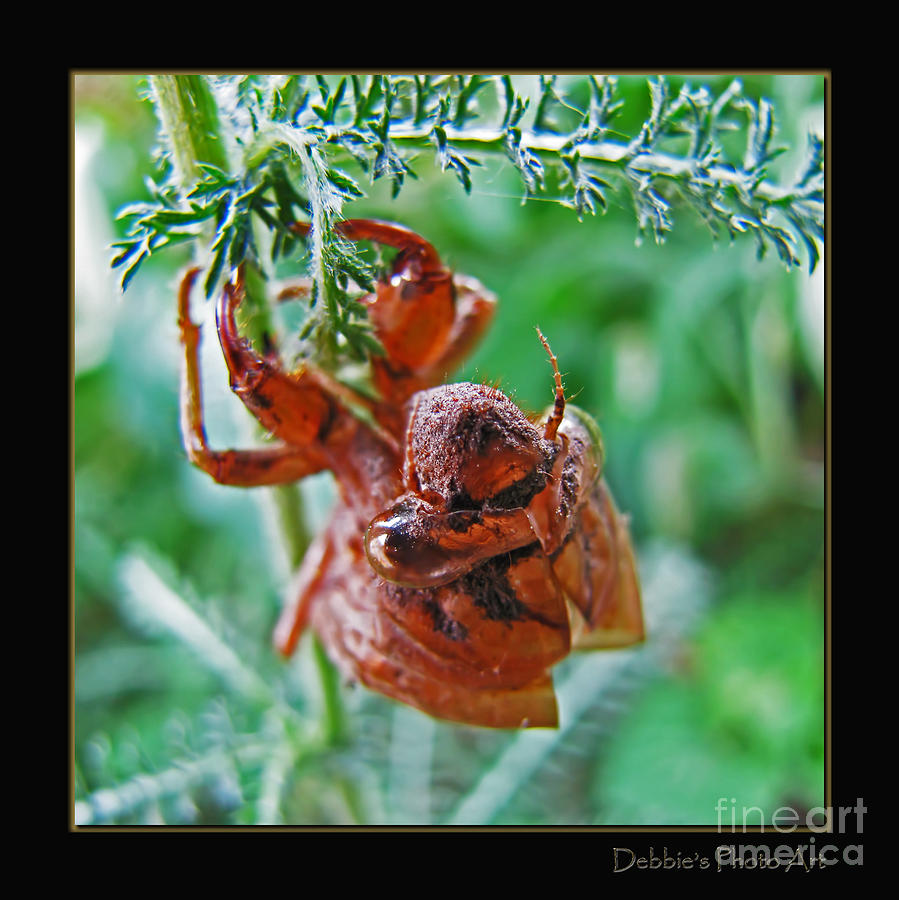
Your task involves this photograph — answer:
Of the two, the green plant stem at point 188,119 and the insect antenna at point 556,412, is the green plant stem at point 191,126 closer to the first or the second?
the green plant stem at point 188,119

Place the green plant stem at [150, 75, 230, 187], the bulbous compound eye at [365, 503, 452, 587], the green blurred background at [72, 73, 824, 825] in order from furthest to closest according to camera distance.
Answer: the green blurred background at [72, 73, 824, 825]
the green plant stem at [150, 75, 230, 187]
the bulbous compound eye at [365, 503, 452, 587]

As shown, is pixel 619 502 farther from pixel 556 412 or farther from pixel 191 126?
pixel 191 126

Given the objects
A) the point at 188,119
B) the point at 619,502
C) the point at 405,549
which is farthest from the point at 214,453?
the point at 619,502

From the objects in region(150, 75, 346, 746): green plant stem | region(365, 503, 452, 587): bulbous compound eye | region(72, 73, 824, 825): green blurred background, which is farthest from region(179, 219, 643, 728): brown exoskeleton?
region(72, 73, 824, 825): green blurred background

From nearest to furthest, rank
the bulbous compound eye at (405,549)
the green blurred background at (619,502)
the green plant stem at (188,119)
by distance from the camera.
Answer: the bulbous compound eye at (405,549) → the green plant stem at (188,119) → the green blurred background at (619,502)

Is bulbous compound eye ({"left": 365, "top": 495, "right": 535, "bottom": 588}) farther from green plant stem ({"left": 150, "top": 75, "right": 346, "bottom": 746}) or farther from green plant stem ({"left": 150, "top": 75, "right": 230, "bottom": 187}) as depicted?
green plant stem ({"left": 150, "top": 75, "right": 230, "bottom": 187})

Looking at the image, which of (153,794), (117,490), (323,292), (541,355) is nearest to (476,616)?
(323,292)

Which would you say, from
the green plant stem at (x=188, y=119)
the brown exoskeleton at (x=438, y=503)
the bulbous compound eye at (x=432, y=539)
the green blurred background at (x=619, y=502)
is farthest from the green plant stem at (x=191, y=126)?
the green blurred background at (x=619, y=502)
